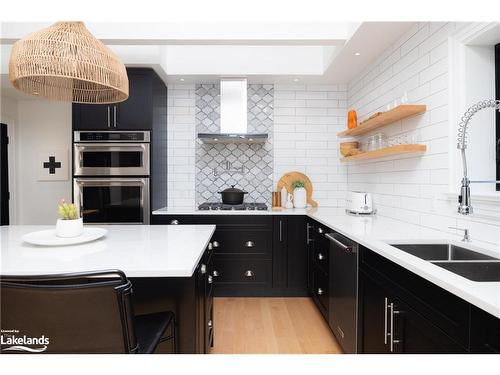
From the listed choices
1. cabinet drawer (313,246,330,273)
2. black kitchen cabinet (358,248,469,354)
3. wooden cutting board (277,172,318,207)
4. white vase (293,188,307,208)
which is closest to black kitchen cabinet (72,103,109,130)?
wooden cutting board (277,172,318,207)

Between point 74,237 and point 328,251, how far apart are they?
1817 mm

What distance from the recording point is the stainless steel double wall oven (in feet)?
11.3

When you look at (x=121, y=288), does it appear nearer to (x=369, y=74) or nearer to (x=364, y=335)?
Answer: (x=364, y=335)

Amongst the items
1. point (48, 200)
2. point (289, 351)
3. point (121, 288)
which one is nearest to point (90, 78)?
point (121, 288)

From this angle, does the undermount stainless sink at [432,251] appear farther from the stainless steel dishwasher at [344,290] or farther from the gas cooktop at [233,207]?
the gas cooktop at [233,207]

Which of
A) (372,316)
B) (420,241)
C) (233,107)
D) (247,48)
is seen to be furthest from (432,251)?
(247,48)

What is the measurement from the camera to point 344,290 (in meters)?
2.22

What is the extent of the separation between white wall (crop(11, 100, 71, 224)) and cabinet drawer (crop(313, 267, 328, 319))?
375 cm

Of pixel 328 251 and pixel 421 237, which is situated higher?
pixel 421 237

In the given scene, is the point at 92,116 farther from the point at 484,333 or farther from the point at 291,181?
the point at 484,333

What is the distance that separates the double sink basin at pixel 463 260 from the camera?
4.78 feet

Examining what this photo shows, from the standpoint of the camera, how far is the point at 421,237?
1.89 meters

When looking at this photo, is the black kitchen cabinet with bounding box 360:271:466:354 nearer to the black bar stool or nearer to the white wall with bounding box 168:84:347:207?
the black bar stool

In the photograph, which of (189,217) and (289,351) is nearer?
(289,351)
